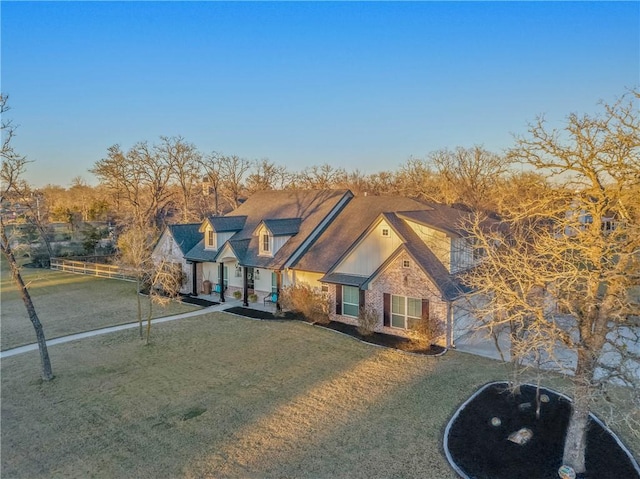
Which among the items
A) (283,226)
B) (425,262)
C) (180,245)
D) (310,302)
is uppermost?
(283,226)

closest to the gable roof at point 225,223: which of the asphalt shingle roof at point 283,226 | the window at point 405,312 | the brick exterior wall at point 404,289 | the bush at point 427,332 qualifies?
the asphalt shingle roof at point 283,226

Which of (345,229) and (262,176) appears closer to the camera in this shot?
(345,229)

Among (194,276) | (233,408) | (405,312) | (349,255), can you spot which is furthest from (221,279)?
(233,408)

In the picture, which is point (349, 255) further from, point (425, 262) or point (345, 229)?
point (425, 262)

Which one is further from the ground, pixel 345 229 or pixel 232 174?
pixel 232 174

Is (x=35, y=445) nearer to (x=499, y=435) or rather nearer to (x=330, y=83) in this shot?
(x=499, y=435)

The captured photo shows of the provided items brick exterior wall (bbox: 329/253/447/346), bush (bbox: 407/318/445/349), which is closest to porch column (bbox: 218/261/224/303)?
brick exterior wall (bbox: 329/253/447/346)

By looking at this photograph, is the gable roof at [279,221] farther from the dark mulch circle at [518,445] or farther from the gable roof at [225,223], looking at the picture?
the dark mulch circle at [518,445]

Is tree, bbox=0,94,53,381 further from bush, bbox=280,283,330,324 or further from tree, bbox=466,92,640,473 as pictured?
tree, bbox=466,92,640,473
